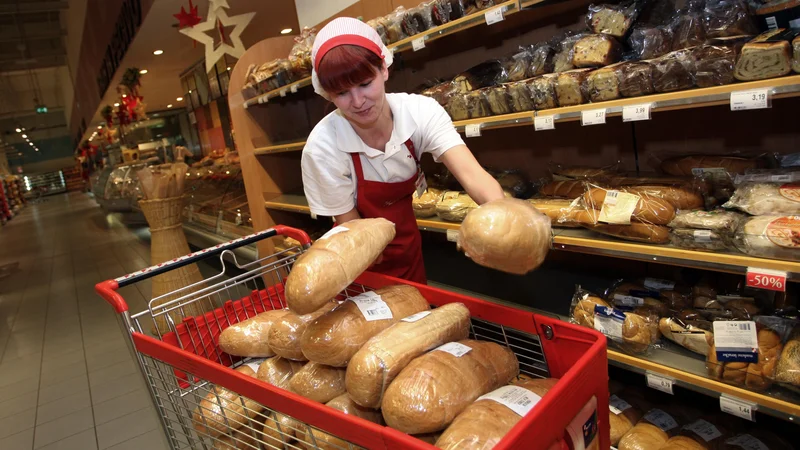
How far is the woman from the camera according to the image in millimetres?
1227

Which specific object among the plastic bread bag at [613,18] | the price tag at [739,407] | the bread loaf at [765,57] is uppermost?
the plastic bread bag at [613,18]

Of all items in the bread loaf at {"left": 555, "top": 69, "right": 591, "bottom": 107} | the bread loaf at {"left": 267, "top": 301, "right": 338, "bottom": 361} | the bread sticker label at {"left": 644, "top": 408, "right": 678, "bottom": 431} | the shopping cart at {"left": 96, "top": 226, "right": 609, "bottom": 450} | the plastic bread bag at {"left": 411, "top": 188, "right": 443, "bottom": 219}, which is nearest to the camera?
the shopping cart at {"left": 96, "top": 226, "right": 609, "bottom": 450}

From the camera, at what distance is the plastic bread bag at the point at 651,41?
1.80 meters

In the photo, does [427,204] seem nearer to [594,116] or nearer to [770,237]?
[594,116]

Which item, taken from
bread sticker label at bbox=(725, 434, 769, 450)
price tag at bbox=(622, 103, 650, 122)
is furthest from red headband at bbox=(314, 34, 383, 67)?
bread sticker label at bbox=(725, 434, 769, 450)

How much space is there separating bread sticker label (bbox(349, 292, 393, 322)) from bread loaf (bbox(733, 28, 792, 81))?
1.25 meters

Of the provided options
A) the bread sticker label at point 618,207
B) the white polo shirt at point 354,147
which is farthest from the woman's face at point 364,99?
the bread sticker label at point 618,207

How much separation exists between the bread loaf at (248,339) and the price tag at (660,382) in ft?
4.05

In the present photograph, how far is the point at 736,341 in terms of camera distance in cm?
154

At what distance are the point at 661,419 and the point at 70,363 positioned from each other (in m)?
4.10

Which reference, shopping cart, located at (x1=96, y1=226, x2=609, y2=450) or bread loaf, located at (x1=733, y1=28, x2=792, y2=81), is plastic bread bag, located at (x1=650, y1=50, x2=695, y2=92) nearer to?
bread loaf, located at (x1=733, y1=28, x2=792, y2=81)

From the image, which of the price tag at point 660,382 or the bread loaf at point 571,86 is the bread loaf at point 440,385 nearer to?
the price tag at point 660,382

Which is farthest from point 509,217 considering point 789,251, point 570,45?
point 570,45

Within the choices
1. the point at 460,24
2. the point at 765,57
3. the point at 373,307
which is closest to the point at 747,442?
the point at 765,57
